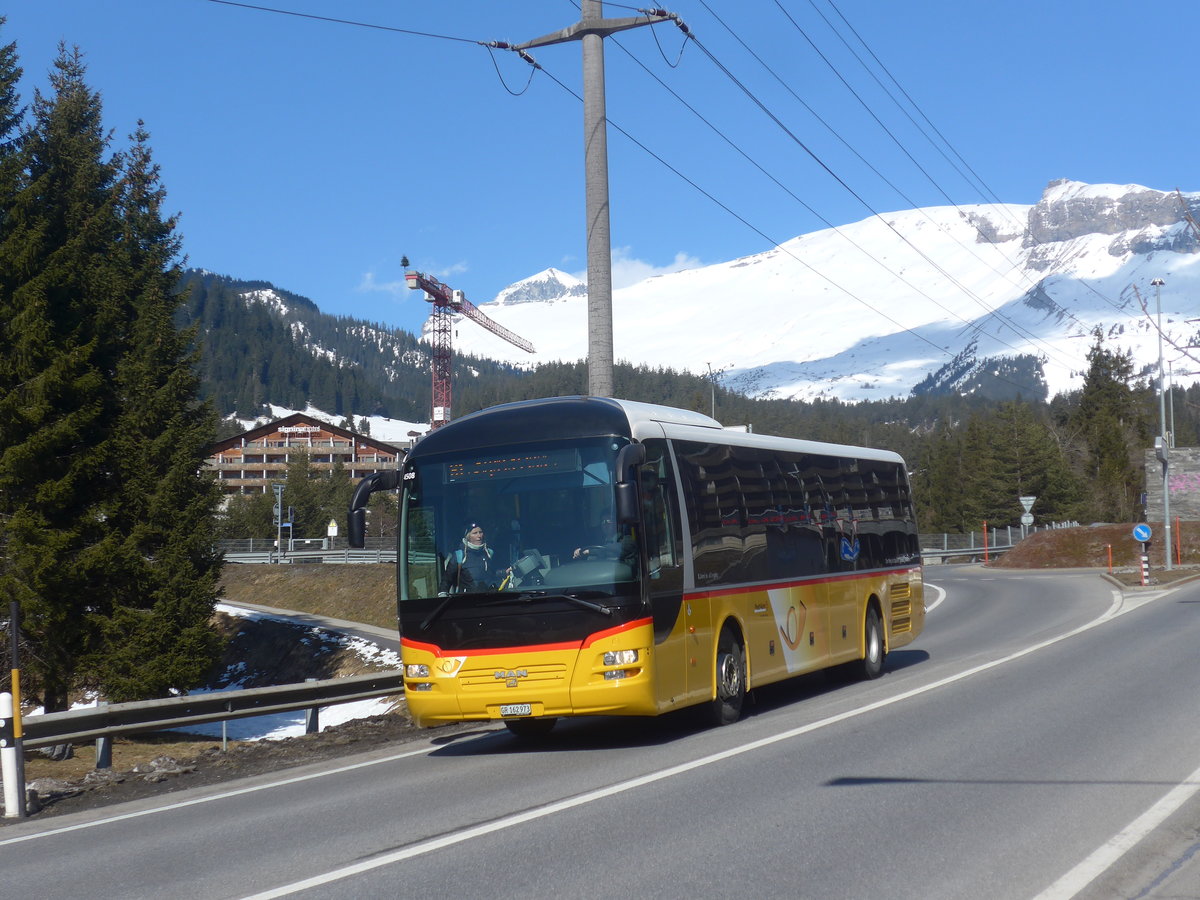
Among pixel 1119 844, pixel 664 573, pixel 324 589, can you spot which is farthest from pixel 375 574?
pixel 1119 844

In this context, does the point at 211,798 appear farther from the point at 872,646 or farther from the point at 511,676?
the point at 872,646

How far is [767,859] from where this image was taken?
21.8ft

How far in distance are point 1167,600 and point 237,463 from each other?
6352 inches

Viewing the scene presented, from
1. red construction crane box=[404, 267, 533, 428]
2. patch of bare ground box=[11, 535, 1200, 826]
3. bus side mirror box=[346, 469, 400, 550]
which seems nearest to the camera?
bus side mirror box=[346, 469, 400, 550]

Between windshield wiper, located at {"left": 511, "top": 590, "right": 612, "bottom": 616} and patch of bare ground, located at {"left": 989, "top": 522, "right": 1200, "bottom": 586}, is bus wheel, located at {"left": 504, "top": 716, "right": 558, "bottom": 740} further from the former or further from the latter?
patch of bare ground, located at {"left": 989, "top": 522, "right": 1200, "bottom": 586}

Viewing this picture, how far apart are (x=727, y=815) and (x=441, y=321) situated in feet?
497

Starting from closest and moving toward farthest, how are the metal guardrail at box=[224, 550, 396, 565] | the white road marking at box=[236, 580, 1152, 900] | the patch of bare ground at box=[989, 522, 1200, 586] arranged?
the white road marking at box=[236, 580, 1152, 900]
the patch of bare ground at box=[989, 522, 1200, 586]
the metal guardrail at box=[224, 550, 396, 565]

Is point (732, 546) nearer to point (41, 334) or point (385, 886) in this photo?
point (385, 886)

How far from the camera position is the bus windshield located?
11.1 m

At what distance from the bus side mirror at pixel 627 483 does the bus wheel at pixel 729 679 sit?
8.38 ft

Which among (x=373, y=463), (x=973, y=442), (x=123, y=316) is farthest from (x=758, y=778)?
(x=373, y=463)

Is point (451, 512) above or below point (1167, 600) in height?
above

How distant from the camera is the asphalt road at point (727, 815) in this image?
636cm

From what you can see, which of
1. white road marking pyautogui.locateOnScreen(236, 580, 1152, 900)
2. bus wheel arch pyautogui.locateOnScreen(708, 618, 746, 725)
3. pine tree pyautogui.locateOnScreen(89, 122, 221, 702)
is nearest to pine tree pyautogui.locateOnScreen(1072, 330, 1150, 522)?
pine tree pyautogui.locateOnScreen(89, 122, 221, 702)
